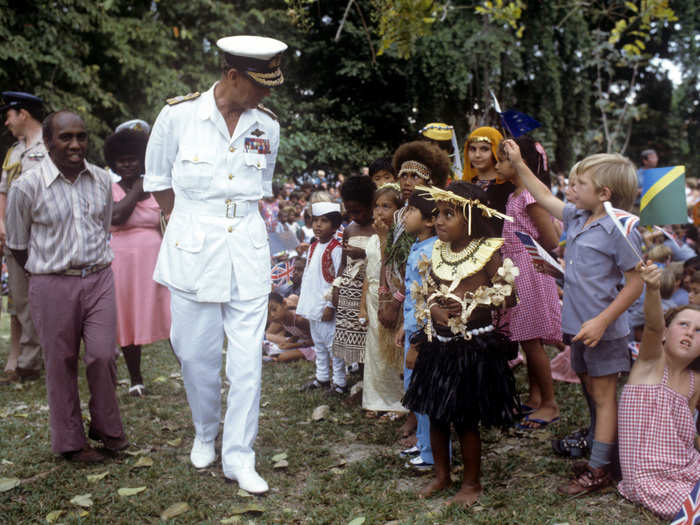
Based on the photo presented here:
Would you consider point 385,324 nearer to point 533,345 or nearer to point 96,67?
point 533,345

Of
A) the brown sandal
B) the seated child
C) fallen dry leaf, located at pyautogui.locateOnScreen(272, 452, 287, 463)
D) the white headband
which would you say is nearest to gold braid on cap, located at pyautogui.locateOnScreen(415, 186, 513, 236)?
the brown sandal

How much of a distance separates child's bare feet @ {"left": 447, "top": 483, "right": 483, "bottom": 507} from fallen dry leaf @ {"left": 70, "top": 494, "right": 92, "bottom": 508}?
1.96 metres

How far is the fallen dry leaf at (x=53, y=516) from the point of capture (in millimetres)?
3496

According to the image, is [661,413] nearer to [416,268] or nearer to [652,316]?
[652,316]

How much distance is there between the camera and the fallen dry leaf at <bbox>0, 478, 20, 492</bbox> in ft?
12.7

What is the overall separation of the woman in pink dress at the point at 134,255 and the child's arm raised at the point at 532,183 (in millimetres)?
3163

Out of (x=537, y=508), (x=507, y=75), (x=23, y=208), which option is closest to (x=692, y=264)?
(x=537, y=508)

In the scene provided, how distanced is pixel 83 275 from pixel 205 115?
4.42 ft

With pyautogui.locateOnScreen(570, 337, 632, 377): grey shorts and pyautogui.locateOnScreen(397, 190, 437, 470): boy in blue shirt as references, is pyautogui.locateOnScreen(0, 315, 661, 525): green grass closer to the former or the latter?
pyautogui.locateOnScreen(397, 190, 437, 470): boy in blue shirt

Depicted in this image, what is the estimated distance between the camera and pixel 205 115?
12.6 ft

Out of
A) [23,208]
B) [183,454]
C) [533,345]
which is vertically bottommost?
[183,454]

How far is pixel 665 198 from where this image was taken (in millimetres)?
3396

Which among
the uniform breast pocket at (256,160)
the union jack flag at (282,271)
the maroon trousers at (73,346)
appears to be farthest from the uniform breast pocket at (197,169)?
the union jack flag at (282,271)

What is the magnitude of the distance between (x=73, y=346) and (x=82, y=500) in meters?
1.01
